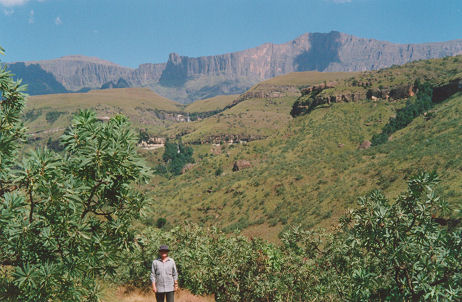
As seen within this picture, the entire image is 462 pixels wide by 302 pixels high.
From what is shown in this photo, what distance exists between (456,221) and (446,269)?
65.0 ft

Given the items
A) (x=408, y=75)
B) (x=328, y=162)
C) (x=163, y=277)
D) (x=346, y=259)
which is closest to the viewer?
(x=163, y=277)

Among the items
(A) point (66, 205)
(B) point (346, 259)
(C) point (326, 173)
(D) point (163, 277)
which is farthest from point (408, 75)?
(A) point (66, 205)

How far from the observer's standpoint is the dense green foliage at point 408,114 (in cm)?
7239

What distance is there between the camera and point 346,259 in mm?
11656

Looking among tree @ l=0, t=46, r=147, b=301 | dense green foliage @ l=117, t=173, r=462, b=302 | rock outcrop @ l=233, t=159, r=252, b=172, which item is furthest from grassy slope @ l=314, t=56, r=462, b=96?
tree @ l=0, t=46, r=147, b=301

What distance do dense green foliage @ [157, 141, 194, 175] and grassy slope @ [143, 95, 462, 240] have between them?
176ft

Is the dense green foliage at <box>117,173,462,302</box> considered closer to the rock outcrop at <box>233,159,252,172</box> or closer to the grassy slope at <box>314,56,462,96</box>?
the rock outcrop at <box>233,159,252,172</box>

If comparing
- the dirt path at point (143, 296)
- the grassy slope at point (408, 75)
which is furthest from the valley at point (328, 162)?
the dirt path at point (143, 296)

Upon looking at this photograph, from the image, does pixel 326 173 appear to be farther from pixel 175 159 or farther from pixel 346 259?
pixel 175 159

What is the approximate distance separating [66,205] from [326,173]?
53540mm

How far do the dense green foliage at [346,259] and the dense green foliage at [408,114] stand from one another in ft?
180

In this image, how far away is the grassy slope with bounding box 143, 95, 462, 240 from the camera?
3925 cm

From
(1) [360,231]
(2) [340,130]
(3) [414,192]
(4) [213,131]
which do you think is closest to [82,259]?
(1) [360,231]

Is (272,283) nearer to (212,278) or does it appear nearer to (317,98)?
(212,278)
